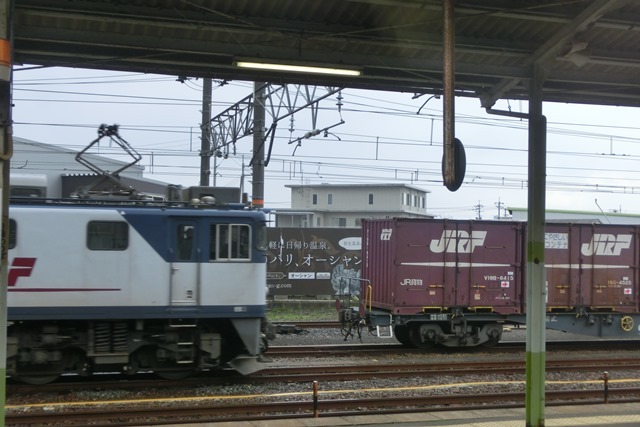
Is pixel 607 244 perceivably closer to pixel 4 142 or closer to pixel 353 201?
pixel 4 142

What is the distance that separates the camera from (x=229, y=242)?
11.3 m

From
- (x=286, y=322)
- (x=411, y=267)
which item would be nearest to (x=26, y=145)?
(x=286, y=322)

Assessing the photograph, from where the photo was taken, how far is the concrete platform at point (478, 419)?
26.5 ft

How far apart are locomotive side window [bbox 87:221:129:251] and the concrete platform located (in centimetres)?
372

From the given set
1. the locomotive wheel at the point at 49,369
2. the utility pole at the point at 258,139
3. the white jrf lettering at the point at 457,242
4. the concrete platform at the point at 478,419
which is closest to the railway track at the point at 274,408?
the concrete platform at the point at 478,419

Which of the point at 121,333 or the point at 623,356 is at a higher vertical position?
the point at 121,333

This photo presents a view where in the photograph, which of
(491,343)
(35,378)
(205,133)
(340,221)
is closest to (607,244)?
(491,343)

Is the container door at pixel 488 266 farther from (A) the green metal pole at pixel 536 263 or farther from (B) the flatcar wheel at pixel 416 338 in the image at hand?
(A) the green metal pole at pixel 536 263

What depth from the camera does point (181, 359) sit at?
11.5 metres

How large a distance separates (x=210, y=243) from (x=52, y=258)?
2.63 m

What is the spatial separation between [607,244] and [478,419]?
10037 millimetres

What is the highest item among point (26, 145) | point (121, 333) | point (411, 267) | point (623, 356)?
point (26, 145)

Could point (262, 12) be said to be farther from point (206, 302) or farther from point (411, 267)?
point (411, 267)

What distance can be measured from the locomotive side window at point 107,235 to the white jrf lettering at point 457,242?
781cm
